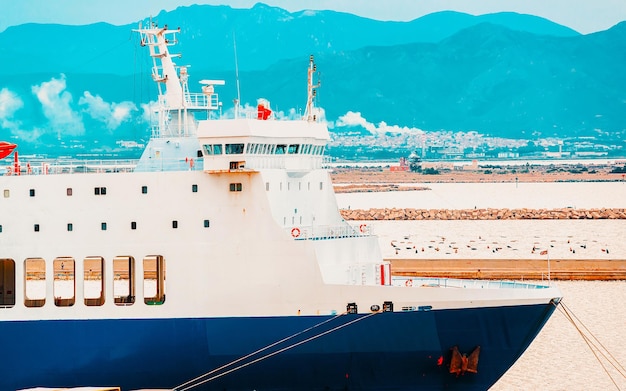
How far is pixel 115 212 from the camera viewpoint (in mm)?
23531

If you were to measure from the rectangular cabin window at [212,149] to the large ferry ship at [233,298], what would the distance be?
27mm

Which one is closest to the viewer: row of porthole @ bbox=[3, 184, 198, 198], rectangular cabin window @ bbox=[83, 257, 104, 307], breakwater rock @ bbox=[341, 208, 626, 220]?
row of porthole @ bbox=[3, 184, 198, 198]

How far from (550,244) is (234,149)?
3678 centimetres

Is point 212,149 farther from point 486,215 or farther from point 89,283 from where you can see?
point 486,215

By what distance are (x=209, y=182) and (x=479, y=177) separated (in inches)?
5180

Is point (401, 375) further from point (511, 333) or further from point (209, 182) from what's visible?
point (209, 182)

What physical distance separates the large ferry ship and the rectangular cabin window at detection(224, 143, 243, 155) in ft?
0.06

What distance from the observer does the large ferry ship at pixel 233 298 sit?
890 inches

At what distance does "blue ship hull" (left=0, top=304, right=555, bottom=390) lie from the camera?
22.6 metres

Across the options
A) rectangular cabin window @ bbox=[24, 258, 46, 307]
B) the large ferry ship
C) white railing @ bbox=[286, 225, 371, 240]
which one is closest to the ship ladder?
the large ferry ship

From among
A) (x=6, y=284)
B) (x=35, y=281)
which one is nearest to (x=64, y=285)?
(x=35, y=281)

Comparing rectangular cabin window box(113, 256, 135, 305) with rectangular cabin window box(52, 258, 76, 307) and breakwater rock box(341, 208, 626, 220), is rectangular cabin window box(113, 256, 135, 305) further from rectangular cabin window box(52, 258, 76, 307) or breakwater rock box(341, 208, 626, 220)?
breakwater rock box(341, 208, 626, 220)

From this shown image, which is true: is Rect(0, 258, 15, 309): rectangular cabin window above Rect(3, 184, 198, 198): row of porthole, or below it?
below

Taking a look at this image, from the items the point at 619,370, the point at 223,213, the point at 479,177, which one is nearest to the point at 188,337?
the point at 223,213
